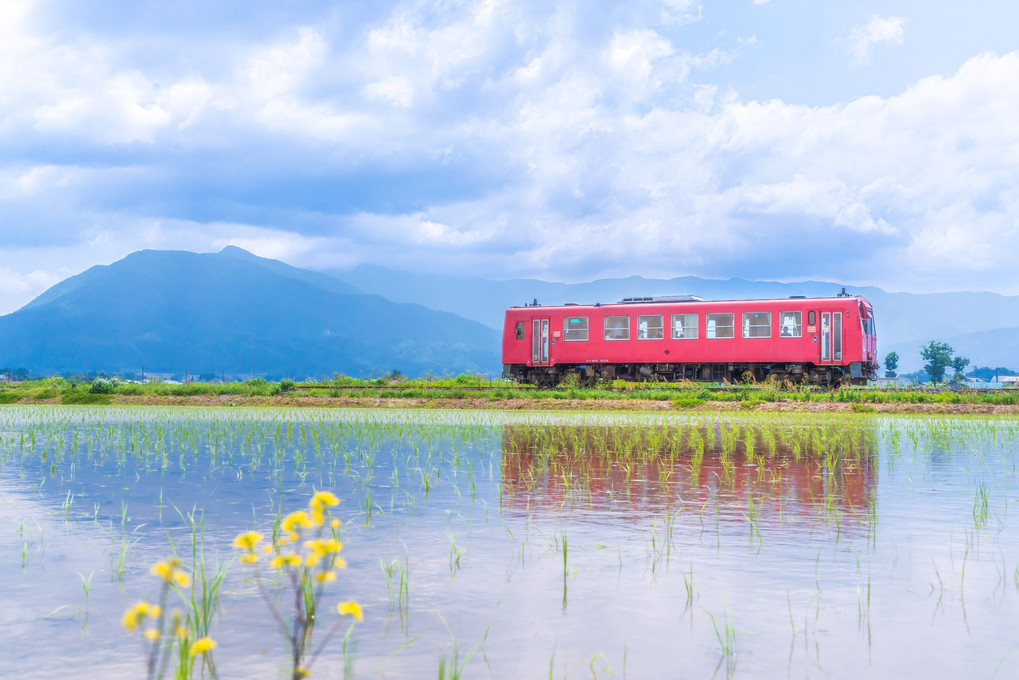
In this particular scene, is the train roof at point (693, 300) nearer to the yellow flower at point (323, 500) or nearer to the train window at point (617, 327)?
the train window at point (617, 327)

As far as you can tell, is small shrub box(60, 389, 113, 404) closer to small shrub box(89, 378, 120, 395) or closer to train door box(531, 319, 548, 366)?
small shrub box(89, 378, 120, 395)

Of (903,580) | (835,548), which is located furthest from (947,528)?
(903,580)

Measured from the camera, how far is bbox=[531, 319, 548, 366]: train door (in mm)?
33219

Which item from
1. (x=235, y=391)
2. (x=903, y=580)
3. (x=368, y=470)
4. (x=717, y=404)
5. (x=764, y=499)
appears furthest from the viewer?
(x=235, y=391)

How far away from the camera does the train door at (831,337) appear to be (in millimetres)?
29111

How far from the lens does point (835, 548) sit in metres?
5.56

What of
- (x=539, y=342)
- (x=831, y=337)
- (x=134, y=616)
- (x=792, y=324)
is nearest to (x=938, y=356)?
(x=831, y=337)

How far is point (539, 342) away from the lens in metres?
33.3

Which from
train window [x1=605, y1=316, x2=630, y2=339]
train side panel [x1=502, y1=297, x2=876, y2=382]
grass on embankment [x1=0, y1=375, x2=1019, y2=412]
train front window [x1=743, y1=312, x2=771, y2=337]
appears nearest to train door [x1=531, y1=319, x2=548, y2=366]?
train side panel [x1=502, y1=297, x2=876, y2=382]

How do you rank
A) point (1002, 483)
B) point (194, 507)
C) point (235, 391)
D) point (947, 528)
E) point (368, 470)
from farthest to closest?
point (235, 391)
point (368, 470)
point (1002, 483)
point (194, 507)
point (947, 528)

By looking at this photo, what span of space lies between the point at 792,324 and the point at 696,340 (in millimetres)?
3169

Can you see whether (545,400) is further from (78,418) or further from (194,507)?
(194,507)

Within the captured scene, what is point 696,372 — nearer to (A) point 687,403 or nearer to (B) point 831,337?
(B) point 831,337

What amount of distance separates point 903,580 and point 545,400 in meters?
21.2
